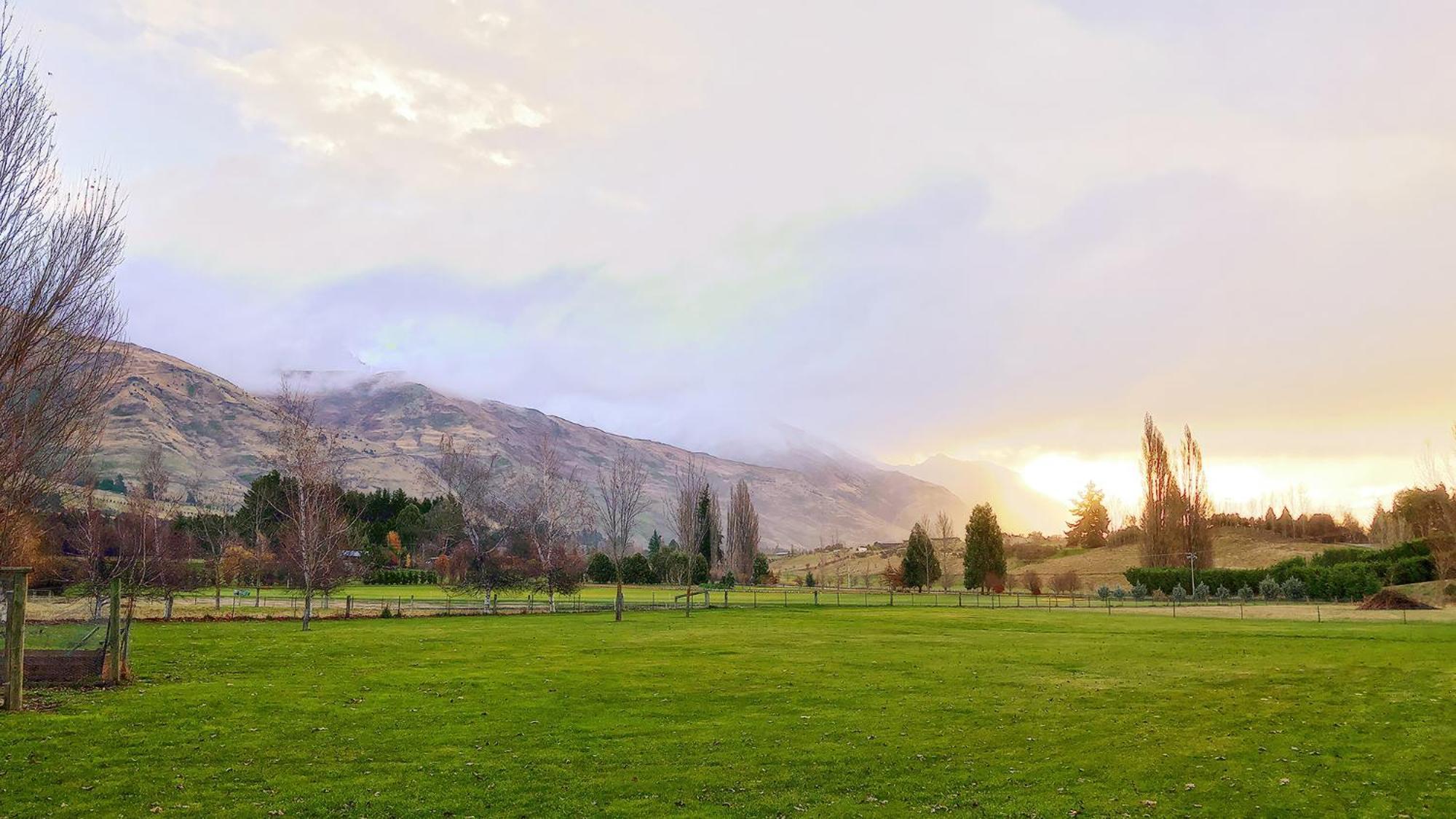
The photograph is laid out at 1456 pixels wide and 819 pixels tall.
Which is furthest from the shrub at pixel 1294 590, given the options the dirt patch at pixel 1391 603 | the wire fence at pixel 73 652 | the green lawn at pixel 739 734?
the wire fence at pixel 73 652

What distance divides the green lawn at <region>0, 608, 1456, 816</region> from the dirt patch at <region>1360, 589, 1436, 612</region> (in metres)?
33.3

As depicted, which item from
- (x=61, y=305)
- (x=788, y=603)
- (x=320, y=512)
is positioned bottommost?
(x=788, y=603)

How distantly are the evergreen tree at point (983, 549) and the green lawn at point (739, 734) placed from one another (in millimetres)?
60967

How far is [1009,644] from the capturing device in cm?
3475

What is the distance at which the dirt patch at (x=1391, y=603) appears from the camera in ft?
190

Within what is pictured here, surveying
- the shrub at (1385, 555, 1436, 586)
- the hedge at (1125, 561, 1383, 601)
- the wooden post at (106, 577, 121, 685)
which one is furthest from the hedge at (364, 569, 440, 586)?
the shrub at (1385, 555, 1436, 586)

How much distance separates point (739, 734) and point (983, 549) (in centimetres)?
8079

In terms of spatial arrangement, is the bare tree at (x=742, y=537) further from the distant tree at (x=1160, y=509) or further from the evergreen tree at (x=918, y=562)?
the distant tree at (x=1160, y=509)

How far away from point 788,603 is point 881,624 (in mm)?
21563

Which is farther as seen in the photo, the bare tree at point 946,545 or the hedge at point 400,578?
the bare tree at point 946,545

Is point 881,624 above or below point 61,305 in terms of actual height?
below

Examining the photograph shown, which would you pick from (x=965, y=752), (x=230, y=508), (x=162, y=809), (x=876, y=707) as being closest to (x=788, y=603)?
(x=876, y=707)

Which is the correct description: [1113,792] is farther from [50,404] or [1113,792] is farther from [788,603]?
[788,603]

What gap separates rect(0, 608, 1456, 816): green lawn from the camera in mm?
12352
